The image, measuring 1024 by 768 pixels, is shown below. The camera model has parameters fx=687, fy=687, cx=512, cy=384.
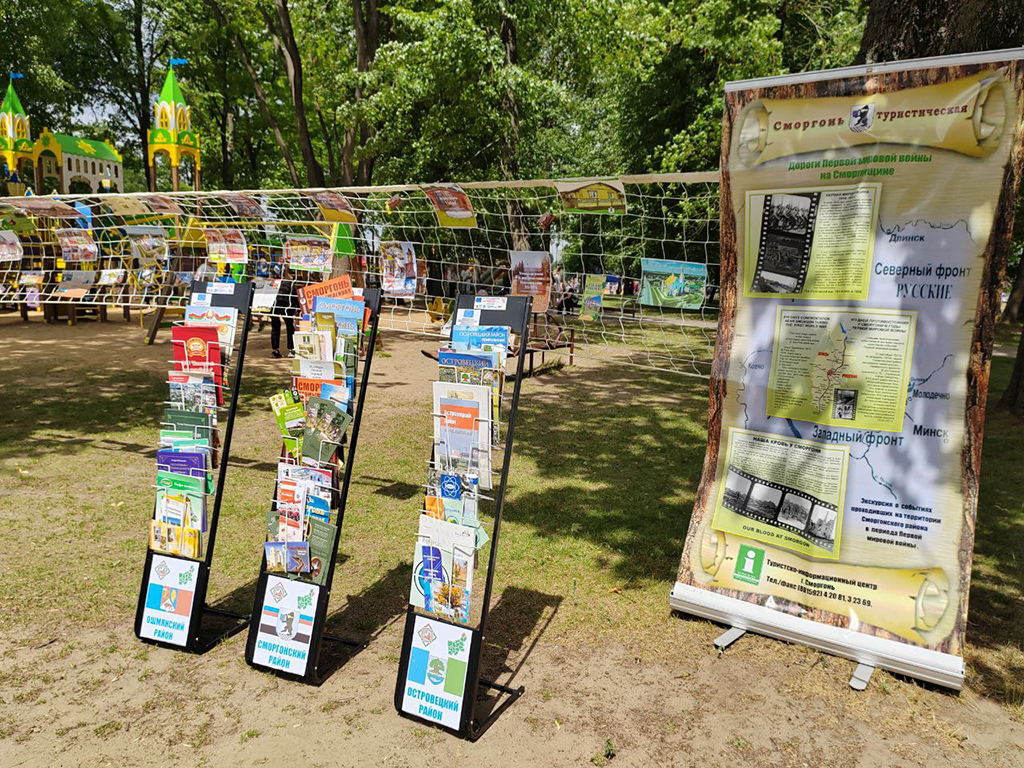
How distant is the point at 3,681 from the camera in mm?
3275

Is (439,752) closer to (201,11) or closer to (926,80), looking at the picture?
(926,80)

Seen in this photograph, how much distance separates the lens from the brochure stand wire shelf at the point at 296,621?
10.8 ft

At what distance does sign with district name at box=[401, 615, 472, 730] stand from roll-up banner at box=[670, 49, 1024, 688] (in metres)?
1.52

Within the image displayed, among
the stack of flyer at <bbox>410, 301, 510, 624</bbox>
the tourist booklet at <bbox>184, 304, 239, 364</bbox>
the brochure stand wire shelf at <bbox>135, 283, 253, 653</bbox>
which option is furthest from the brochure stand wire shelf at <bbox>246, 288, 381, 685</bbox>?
the tourist booklet at <bbox>184, 304, 239, 364</bbox>

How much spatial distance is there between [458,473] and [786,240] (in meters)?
2.10

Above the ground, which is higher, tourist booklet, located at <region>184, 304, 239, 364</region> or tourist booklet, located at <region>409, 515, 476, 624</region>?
tourist booklet, located at <region>184, 304, 239, 364</region>

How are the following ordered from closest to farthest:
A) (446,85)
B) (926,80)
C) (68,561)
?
(926,80) → (68,561) → (446,85)

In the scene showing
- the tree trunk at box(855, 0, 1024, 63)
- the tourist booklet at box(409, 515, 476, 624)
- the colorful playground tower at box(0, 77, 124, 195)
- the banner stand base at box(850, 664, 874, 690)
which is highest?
the colorful playground tower at box(0, 77, 124, 195)

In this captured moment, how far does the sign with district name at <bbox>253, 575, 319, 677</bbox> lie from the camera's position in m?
3.31

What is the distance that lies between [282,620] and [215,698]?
43 centimetres

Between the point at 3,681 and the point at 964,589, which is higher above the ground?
the point at 964,589

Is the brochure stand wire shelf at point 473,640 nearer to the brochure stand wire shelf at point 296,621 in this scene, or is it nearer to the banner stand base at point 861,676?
the brochure stand wire shelf at point 296,621

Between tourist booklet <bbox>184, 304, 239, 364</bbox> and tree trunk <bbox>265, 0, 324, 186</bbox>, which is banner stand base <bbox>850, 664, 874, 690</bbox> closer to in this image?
tourist booklet <bbox>184, 304, 239, 364</bbox>

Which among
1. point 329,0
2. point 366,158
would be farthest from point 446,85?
point 329,0
